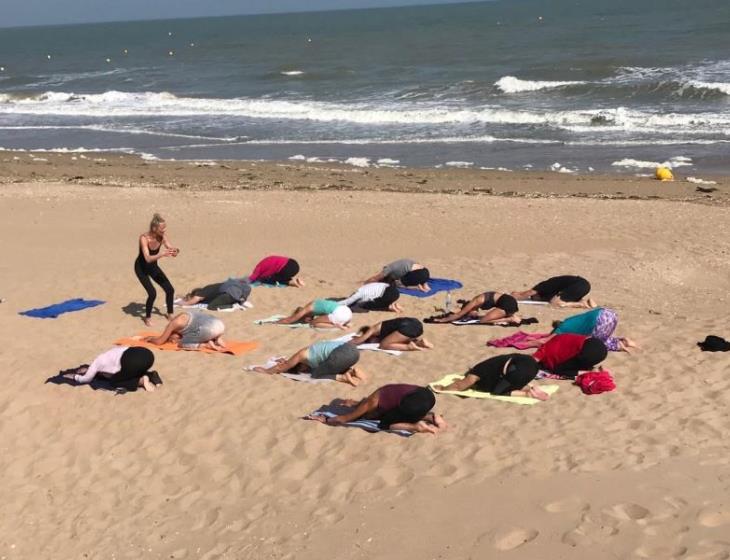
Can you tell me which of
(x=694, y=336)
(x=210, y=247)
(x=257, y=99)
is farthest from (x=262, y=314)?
(x=257, y=99)

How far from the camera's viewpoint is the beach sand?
6125mm

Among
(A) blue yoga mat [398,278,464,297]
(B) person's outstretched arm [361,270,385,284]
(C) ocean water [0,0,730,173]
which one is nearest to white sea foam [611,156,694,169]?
(C) ocean water [0,0,730,173]

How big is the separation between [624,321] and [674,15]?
228 ft

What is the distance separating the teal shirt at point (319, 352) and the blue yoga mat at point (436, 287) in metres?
3.38

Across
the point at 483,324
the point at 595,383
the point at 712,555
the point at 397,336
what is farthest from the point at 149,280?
the point at 712,555

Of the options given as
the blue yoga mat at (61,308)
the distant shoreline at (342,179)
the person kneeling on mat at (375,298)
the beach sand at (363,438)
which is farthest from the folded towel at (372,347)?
the distant shoreline at (342,179)

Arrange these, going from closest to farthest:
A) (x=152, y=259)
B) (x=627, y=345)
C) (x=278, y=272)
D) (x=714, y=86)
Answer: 1. (x=627, y=345)
2. (x=152, y=259)
3. (x=278, y=272)
4. (x=714, y=86)

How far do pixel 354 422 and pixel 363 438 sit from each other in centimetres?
31

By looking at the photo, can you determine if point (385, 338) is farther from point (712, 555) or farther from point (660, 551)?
point (712, 555)

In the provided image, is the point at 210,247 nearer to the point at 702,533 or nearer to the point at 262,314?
the point at 262,314

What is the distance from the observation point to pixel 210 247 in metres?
15.6

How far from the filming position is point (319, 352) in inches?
368

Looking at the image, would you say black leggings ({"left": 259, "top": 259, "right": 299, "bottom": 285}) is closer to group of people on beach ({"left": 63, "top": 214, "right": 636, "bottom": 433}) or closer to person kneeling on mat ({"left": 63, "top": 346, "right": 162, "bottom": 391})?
group of people on beach ({"left": 63, "top": 214, "right": 636, "bottom": 433})

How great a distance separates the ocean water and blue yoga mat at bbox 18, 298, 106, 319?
1383 cm
